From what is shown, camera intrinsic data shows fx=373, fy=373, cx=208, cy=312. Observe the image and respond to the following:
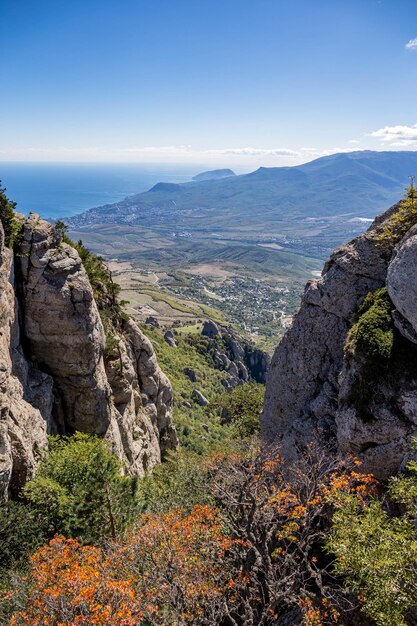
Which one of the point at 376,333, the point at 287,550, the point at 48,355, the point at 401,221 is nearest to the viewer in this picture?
the point at 287,550

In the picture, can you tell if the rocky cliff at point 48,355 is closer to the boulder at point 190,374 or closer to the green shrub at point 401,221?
the green shrub at point 401,221

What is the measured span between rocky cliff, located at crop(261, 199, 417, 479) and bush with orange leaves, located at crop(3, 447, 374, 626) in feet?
7.19

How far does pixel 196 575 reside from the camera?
16500mm

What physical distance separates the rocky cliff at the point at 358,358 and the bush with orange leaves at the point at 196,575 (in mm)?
2190

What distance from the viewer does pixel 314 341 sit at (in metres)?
25.6

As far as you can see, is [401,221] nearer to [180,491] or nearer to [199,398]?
[180,491]

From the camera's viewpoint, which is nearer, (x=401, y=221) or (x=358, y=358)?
(x=358, y=358)

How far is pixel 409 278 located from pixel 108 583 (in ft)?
60.7

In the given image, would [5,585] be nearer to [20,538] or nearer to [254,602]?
[20,538]

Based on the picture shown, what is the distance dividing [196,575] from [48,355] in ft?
59.5

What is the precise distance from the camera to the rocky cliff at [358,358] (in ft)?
59.5

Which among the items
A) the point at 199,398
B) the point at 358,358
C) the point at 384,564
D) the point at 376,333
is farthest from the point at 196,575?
the point at 199,398

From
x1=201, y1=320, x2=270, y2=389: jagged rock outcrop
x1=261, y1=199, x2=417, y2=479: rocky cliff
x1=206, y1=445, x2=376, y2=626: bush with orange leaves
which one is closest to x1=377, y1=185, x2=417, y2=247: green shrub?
x1=261, y1=199, x2=417, y2=479: rocky cliff

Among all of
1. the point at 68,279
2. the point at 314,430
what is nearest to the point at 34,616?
the point at 314,430
